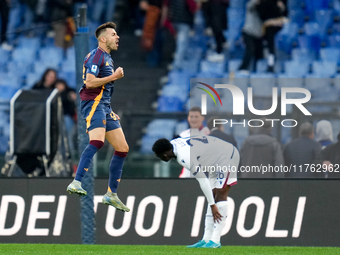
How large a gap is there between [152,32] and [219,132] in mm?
7143

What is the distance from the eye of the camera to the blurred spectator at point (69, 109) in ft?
40.2

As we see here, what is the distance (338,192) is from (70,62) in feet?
23.6

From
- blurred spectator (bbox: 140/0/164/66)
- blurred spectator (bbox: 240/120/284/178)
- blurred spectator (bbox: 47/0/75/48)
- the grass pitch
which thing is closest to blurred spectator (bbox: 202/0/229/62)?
blurred spectator (bbox: 140/0/164/66)

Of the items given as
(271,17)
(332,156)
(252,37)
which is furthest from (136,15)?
(332,156)

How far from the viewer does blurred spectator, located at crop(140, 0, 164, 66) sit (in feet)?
60.0

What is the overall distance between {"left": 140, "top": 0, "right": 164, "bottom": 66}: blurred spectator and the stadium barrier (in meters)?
6.36

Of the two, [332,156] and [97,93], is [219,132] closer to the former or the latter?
[332,156]

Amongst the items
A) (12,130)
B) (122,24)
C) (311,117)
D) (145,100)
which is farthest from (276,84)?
(122,24)

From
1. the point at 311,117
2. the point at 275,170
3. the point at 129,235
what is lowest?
the point at 129,235

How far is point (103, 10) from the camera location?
64.2 ft

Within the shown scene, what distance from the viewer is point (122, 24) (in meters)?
19.4

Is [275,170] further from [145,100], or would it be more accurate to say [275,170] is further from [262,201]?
[145,100]

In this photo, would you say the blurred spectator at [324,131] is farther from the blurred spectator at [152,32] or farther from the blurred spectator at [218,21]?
the blurred spectator at [152,32]

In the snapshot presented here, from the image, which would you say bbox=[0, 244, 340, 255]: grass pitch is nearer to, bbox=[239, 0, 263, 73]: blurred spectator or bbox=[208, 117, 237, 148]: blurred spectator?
bbox=[208, 117, 237, 148]: blurred spectator
